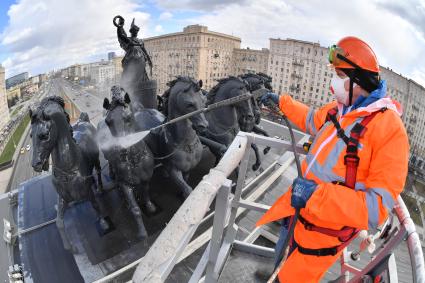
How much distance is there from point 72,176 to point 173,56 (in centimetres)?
4251

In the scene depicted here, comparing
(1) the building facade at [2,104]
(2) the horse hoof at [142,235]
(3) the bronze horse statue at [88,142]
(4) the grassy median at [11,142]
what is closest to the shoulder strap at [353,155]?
(2) the horse hoof at [142,235]

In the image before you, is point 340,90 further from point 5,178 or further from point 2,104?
point 2,104

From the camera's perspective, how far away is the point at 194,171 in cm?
852

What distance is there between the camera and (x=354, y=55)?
6.24ft

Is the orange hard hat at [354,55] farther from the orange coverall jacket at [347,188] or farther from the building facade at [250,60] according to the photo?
the building facade at [250,60]

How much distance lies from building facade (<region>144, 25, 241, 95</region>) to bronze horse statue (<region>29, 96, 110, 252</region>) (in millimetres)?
35799

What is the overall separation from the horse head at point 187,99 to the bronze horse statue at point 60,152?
6.31 ft

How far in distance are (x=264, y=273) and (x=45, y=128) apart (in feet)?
12.9

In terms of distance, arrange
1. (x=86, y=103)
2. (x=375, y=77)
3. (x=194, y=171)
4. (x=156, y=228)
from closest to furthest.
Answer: (x=375, y=77)
(x=156, y=228)
(x=194, y=171)
(x=86, y=103)

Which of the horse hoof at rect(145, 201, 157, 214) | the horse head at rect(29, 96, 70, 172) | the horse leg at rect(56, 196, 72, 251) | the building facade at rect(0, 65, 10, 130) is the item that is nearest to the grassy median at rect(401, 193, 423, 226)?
the horse hoof at rect(145, 201, 157, 214)

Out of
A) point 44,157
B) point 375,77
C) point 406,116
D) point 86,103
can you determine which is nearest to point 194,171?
point 44,157

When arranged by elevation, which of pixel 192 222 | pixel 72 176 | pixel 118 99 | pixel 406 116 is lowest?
pixel 406 116

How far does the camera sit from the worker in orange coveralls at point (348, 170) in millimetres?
1575

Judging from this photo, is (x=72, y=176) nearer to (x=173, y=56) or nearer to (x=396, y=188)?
(x=396, y=188)
